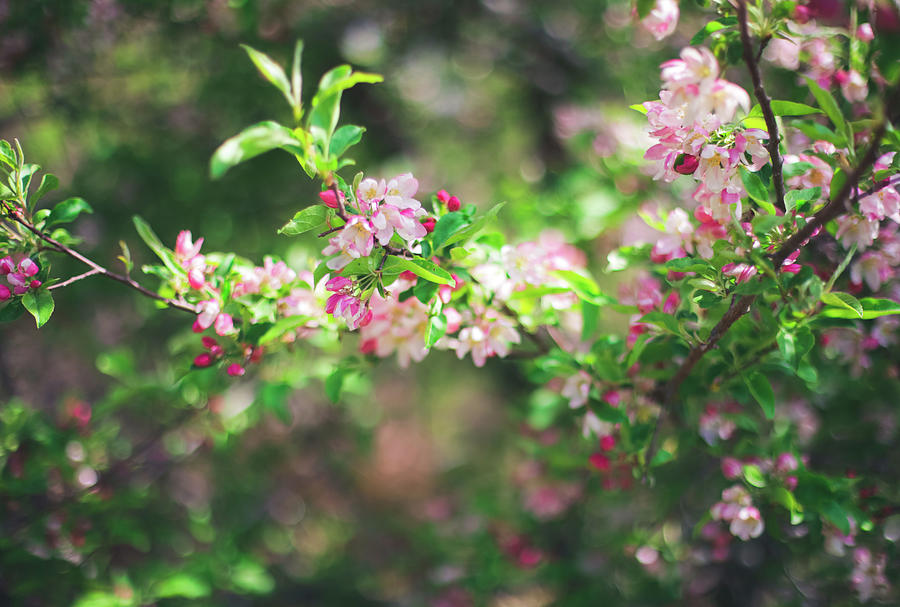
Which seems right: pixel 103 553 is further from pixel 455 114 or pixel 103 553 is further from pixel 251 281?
pixel 455 114

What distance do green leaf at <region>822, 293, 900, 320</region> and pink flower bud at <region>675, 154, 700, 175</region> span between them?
1.11 ft

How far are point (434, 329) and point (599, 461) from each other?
0.66 meters

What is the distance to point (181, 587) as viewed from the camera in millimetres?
1566

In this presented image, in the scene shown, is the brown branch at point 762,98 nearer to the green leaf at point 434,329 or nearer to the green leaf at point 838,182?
the green leaf at point 838,182

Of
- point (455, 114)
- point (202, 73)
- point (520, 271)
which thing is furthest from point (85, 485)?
point (455, 114)

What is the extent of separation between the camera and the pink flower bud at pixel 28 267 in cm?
94

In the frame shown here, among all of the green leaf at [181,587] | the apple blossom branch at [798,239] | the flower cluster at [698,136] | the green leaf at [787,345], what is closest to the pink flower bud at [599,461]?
the apple blossom branch at [798,239]

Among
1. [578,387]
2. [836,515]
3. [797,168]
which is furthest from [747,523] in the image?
[797,168]

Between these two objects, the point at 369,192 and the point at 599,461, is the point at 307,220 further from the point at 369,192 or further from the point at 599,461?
the point at 599,461

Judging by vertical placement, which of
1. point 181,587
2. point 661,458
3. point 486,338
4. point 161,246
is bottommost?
point 181,587

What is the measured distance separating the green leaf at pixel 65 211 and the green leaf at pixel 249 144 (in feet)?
1.67

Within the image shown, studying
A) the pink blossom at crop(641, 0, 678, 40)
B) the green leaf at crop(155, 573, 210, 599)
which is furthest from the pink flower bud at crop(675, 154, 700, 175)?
the green leaf at crop(155, 573, 210, 599)

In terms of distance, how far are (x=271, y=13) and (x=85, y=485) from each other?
1975 mm

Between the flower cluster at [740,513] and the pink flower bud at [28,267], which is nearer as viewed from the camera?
the pink flower bud at [28,267]
